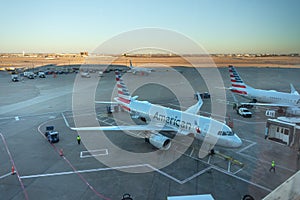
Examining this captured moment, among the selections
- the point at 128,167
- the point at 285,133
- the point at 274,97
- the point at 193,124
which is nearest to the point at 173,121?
the point at 193,124

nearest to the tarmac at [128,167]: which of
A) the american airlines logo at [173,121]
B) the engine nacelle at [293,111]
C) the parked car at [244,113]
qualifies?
the american airlines logo at [173,121]

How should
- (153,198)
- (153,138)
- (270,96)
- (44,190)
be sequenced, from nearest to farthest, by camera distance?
(153,198) → (44,190) → (153,138) → (270,96)

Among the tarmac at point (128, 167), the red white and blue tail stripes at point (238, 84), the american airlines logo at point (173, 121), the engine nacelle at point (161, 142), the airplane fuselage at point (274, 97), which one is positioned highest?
the red white and blue tail stripes at point (238, 84)

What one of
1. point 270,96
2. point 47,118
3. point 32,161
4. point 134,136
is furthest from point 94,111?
point 270,96

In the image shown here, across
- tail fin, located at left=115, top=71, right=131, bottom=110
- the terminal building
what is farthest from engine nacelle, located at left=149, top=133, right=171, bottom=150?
the terminal building

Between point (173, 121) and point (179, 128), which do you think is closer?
point (179, 128)

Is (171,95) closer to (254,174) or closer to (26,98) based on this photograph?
(26,98)

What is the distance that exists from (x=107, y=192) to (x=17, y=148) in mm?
14542

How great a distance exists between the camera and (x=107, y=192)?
1816cm

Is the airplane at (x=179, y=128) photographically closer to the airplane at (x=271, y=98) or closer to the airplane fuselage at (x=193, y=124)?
the airplane fuselage at (x=193, y=124)

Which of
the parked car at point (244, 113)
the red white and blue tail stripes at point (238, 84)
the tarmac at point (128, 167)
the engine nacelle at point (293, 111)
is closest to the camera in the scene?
the tarmac at point (128, 167)

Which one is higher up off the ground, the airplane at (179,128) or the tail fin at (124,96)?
the tail fin at (124,96)

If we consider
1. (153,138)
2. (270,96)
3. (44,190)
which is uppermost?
(270,96)

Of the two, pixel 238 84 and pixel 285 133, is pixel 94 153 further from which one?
pixel 238 84
